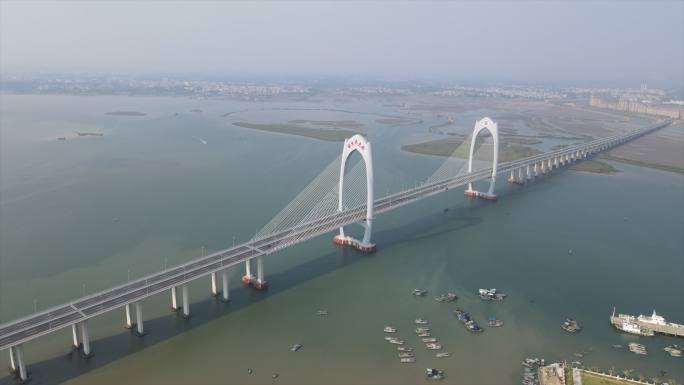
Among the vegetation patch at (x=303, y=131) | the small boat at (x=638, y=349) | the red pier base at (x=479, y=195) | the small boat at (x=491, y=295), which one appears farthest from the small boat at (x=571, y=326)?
the vegetation patch at (x=303, y=131)

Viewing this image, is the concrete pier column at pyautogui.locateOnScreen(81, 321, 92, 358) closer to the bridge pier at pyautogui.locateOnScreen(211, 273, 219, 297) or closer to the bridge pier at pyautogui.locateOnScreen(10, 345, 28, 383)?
the bridge pier at pyautogui.locateOnScreen(10, 345, 28, 383)

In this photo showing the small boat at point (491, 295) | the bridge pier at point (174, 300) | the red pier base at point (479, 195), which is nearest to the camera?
the bridge pier at point (174, 300)

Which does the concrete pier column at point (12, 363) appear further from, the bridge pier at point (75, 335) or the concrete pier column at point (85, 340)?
the concrete pier column at point (85, 340)

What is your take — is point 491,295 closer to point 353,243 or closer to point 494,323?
point 494,323

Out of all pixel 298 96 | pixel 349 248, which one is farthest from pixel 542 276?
pixel 298 96

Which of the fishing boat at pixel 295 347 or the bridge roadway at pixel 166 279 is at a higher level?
the bridge roadway at pixel 166 279

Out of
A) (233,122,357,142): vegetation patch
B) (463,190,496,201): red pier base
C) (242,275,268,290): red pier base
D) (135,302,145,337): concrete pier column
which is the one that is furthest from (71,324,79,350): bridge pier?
(233,122,357,142): vegetation patch

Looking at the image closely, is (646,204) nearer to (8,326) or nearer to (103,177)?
(8,326)
